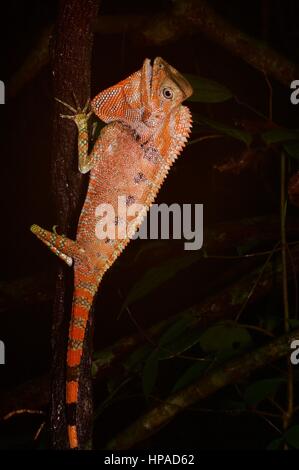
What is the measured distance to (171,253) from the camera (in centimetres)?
281

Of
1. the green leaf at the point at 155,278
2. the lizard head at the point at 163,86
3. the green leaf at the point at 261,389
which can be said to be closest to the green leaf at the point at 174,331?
the green leaf at the point at 155,278

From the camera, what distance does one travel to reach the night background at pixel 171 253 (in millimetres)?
1794

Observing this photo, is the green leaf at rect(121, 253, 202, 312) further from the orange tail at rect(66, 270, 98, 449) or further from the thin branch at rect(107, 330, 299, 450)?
the thin branch at rect(107, 330, 299, 450)

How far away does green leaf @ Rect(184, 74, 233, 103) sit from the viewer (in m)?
1.77

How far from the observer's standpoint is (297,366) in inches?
91.6

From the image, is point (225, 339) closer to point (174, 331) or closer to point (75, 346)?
point (174, 331)

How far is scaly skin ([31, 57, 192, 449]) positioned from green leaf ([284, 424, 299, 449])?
85cm

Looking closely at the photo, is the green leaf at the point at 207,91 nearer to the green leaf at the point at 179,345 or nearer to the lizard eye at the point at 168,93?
the lizard eye at the point at 168,93

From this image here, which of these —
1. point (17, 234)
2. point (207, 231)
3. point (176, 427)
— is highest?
point (17, 234)

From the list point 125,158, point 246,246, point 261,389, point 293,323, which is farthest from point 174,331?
point 125,158

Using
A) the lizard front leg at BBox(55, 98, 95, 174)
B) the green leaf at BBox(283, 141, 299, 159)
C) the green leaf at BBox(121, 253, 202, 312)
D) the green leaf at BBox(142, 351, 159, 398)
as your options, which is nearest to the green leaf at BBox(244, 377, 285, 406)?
the green leaf at BBox(142, 351, 159, 398)
